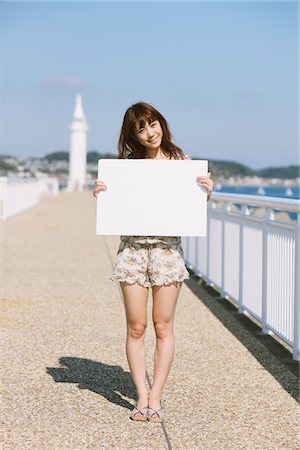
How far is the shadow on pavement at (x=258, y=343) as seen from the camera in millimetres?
5922

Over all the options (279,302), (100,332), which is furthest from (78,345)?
(279,302)

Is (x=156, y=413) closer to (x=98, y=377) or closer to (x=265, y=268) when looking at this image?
(x=98, y=377)

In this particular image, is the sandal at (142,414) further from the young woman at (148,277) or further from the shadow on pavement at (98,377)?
the shadow on pavement at (98,377)

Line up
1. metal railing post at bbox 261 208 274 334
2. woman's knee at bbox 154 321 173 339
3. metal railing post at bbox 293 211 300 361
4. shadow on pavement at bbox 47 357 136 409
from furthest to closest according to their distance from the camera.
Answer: metal railing post at bbox 261 208 274 334, metal railing post at bbox 293 211 300 361, shadow on pavement at bbox 47 357 136 409, woman's knee at bbox 154 321 173 339

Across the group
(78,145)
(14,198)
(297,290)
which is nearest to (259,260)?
(297,290)

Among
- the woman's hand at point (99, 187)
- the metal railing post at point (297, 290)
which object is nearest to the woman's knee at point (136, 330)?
the woman's hand at point (99, 187)

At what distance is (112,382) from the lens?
18.7 feet

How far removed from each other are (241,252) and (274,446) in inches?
161

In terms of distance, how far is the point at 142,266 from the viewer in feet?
15.5

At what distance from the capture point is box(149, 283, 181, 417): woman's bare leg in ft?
15.7

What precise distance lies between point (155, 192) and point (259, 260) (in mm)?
2935

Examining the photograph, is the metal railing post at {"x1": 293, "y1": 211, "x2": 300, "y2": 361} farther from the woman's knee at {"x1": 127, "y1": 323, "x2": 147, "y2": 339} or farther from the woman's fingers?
the woman's knee at {"x1": 127, "y1": 323, "x2": 147, "y2": 339}

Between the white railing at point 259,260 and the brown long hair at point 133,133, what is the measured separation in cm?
152

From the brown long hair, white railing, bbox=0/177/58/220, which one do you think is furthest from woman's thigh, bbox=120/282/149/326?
white railing, bbox=0/177/58/220
